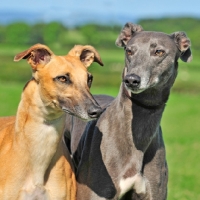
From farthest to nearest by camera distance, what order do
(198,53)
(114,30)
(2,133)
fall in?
(198,53) → (114,30) → (2,133)

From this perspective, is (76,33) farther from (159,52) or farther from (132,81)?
(132,81)

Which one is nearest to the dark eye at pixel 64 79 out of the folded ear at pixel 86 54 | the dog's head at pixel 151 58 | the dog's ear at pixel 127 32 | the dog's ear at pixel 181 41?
the dog's head at pixel 151 58

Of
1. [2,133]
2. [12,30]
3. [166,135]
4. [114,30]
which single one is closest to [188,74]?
[114,30]

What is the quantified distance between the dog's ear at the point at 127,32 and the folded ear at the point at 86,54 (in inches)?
14.2

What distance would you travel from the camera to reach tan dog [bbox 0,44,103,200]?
253 inches

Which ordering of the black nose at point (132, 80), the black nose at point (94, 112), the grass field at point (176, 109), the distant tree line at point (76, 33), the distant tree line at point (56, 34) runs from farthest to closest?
the distant tree line at point (56, 34)
the distant tree line at point (76, 33)
the grass field at point (176, 109)
the black nose at point (132, 80)
the black nose at point (94, 112)

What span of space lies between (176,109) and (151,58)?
22.0m

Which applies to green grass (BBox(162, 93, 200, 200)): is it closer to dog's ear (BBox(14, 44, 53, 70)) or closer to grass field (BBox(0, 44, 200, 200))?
grass field (BBox(0, 44, 200, 200))

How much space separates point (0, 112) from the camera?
2162 cm

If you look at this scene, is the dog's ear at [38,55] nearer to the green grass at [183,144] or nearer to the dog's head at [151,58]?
the dog's head at [151,58]

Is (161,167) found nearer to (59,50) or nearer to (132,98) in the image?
(132,98)

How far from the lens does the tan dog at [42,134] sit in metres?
6.42

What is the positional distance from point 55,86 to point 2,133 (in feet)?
3.84

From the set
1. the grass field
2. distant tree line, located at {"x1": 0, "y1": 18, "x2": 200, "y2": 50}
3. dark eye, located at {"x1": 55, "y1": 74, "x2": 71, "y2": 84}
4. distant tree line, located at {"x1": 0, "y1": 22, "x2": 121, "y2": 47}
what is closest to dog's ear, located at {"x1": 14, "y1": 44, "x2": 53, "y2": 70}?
dark eye, located at {"x1": 55, "y1": 74, "x2": 71, "y2": 84}
